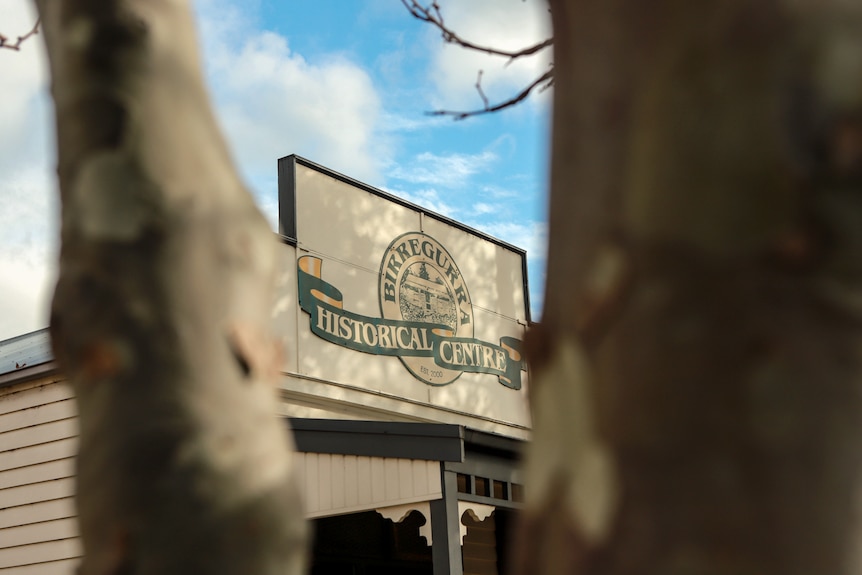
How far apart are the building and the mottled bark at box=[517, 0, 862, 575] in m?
5.92

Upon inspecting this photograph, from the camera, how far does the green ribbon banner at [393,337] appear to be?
35.0 ft

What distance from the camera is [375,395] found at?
11039 mm

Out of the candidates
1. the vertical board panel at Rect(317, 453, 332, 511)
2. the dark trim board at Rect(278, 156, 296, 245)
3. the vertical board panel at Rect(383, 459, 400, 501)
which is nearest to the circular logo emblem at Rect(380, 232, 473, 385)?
the dark trim board at Rect(278, 156, 296, 245)

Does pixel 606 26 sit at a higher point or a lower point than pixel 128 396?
higher

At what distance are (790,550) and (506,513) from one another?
9.91 m

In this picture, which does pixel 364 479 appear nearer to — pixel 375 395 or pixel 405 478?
pixel 405 478

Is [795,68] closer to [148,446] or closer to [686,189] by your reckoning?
[686,189]

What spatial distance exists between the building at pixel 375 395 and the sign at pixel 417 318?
0.02 m

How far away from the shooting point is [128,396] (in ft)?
4.95

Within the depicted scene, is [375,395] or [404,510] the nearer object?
[404,510]

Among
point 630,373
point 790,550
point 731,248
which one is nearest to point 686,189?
point 731,248

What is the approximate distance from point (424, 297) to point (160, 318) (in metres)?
10.5

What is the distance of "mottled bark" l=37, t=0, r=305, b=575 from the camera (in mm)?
1475

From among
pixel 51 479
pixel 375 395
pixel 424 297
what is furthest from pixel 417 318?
pixel 51 479
